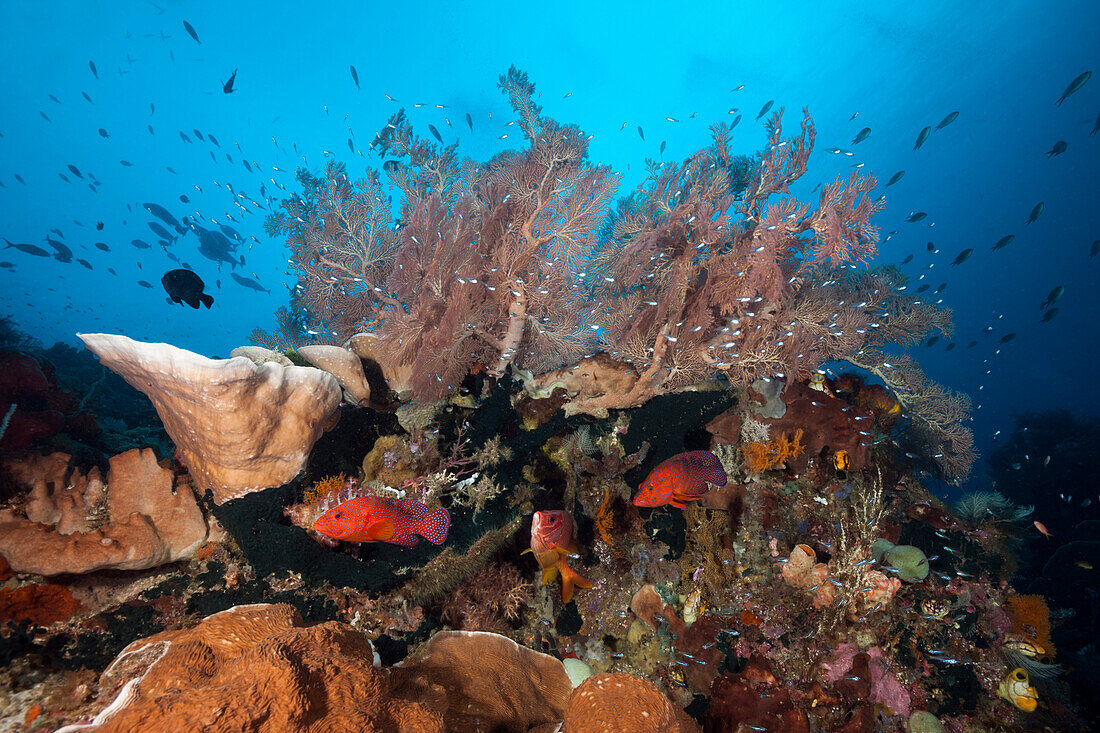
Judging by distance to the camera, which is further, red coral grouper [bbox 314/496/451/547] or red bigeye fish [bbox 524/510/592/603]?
red bigeye fish [bbox 524/510/592/603]

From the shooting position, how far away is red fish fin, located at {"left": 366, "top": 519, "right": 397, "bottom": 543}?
9.89 feet

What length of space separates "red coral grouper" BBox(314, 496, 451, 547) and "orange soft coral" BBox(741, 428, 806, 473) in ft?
12.1

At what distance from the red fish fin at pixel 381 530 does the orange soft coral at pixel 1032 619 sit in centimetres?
603

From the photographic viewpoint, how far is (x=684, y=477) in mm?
3697

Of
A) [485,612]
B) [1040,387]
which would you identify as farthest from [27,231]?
[1040,387]

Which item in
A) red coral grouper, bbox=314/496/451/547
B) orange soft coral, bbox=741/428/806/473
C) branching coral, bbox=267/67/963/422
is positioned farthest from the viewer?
orange soft coral, bbox=741/428/806/473

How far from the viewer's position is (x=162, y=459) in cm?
392

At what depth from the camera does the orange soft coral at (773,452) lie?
492 centimetres

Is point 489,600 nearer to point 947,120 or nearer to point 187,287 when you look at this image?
point 187,287

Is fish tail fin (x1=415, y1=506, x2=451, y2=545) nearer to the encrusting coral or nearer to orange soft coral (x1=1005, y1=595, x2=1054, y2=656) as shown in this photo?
the encrusting coral

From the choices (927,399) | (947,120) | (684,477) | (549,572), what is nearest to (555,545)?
(549,572)

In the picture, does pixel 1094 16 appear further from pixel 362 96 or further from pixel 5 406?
pixel 362 96

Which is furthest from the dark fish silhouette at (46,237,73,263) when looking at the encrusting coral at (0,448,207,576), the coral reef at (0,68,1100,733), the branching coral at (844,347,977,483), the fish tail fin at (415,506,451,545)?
the branching coral at (844,347,977,483)

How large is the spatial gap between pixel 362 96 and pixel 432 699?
91420mm
